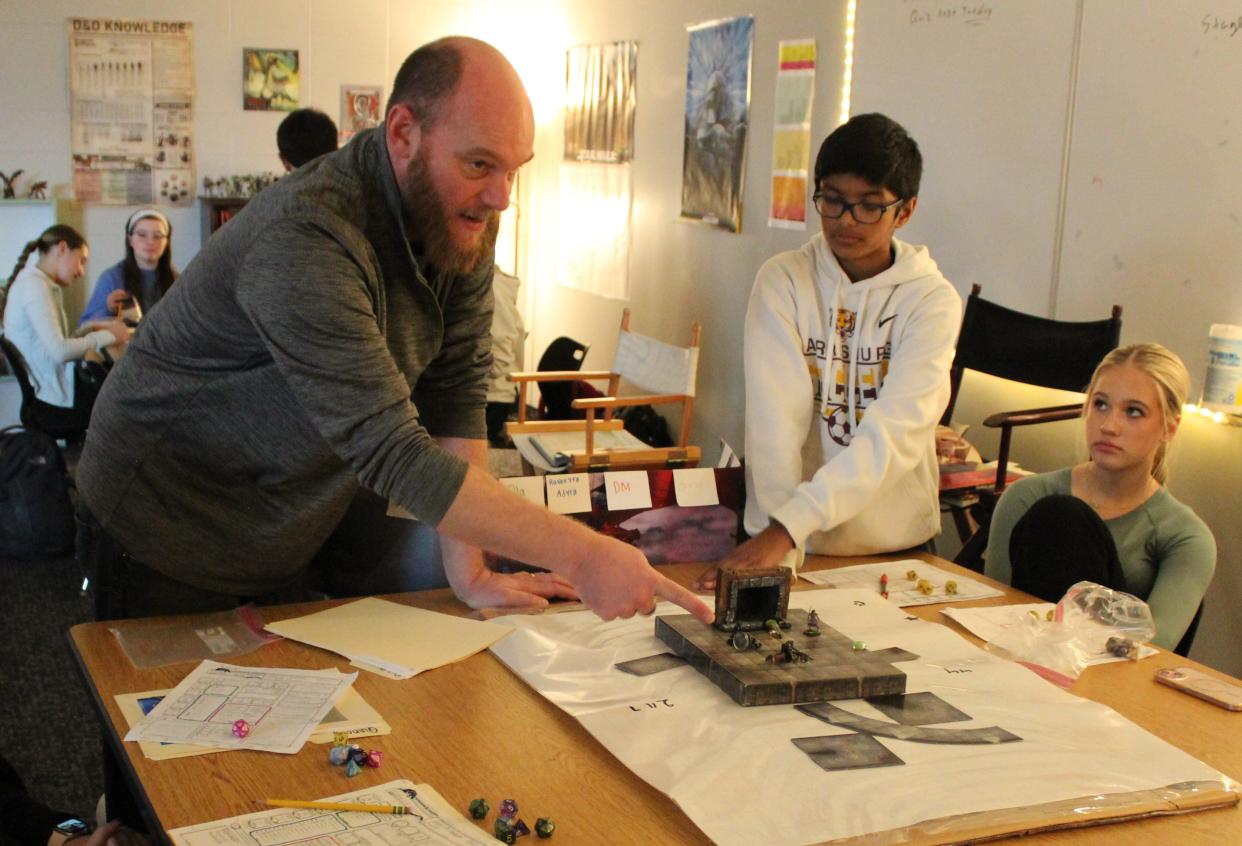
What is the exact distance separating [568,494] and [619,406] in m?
2.54

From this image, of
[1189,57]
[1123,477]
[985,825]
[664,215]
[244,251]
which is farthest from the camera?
[664,215]

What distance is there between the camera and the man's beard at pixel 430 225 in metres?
1.65

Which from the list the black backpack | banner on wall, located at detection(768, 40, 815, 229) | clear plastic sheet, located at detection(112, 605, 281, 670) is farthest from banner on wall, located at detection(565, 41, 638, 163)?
clear plastic sheet, located at detection(112, 605, 281, 670)

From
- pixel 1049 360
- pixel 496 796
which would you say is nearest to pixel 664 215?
pixel 1049 360

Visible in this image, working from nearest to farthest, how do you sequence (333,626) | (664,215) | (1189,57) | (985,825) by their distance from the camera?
(985,825)
(333,626)
(1189,57)
(664,215)

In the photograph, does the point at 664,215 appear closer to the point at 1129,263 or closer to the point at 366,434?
the point at 1129,263

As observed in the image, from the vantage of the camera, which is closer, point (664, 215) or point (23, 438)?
point (23, 438)

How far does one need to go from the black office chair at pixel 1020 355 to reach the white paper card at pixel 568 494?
4.44 feet

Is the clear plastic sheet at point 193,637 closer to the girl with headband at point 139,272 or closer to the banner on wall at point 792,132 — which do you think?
the banner on wall at point 792,132

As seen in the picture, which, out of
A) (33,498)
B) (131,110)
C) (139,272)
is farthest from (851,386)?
(131,110)

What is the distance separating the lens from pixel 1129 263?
3363 mm

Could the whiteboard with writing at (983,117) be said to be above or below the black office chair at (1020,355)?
above

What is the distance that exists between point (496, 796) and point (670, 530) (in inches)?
34.8

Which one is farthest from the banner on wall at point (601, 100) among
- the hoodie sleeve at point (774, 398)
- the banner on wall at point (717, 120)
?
the hoodie sleeve at point (774, 398)
